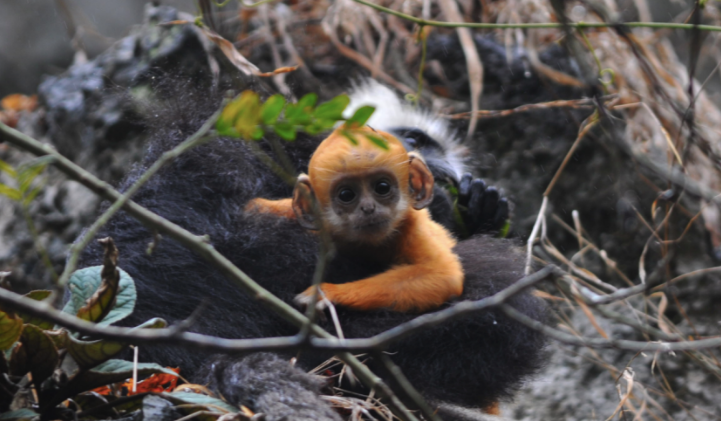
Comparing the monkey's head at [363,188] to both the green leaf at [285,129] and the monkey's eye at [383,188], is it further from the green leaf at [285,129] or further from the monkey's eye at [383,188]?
the green leaf at [285,129]

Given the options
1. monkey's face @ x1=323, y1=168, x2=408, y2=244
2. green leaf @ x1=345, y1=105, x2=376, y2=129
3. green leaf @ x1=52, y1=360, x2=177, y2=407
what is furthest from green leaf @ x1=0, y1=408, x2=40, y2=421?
monkey's face @ x1=323, y1=168, x2=408, y2=244

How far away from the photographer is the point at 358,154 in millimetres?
2170

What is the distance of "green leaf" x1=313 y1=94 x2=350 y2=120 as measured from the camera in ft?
3.73

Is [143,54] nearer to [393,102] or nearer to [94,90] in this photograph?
[94,90]

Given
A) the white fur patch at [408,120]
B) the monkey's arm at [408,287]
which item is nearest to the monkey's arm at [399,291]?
the monkey's arm at [408,287]

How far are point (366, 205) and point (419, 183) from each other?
0.81ft

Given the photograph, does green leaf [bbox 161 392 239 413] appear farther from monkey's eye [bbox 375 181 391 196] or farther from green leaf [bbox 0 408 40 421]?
monkey's eye [bbox 375 181 391 196]

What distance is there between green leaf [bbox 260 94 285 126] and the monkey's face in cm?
102

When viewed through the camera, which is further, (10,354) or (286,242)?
(286,242)

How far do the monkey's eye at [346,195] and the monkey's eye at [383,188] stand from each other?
0.09 m

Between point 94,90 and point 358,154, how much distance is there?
2.42m

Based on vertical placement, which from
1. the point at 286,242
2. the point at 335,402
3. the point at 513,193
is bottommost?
the point at 513,193

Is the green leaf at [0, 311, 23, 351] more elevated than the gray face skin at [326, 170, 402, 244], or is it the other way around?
the green leaf at [0, 311, 23, 351]

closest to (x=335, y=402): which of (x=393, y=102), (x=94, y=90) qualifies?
(x=393, y=102)
